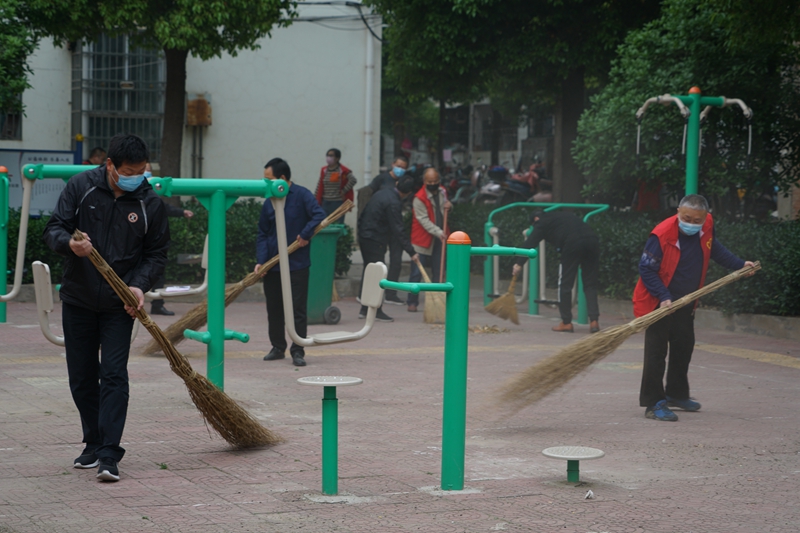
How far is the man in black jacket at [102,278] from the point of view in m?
5.20

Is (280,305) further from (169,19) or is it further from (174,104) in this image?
(174,104)

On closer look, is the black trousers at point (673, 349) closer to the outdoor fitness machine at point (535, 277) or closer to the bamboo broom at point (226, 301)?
the bamboo broom at point (226, 301)

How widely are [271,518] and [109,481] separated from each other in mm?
1012

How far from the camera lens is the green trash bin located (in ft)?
37.7

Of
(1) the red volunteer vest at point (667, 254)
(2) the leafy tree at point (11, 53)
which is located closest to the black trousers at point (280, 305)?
(1) the red volunteer vest at point (667, 254)

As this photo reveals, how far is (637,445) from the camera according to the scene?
6.28m

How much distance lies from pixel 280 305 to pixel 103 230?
373 centimetres

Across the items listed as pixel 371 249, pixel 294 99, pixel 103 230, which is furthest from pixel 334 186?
pixel 103 230

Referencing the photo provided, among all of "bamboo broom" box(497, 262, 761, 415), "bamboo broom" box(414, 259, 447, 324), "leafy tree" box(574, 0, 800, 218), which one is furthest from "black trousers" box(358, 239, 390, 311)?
"bamboo broom" box(497, 262, 761, 415)

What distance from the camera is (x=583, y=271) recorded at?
38.2 ft

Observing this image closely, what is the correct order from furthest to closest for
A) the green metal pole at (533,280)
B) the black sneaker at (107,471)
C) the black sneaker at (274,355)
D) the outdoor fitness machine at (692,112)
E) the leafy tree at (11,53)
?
the green metal pole at (533,280) < the leafy tree at (11,53) < the outdoor fitness machine at (692,112) < the black sneaker at (274,355) < the black sneaker at (107,471)

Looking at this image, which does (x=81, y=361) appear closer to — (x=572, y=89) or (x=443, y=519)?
(x=443, y=519)

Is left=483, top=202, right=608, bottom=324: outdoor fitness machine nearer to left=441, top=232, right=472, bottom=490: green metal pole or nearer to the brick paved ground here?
the brick paved ground

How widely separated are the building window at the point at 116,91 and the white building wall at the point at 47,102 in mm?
188
